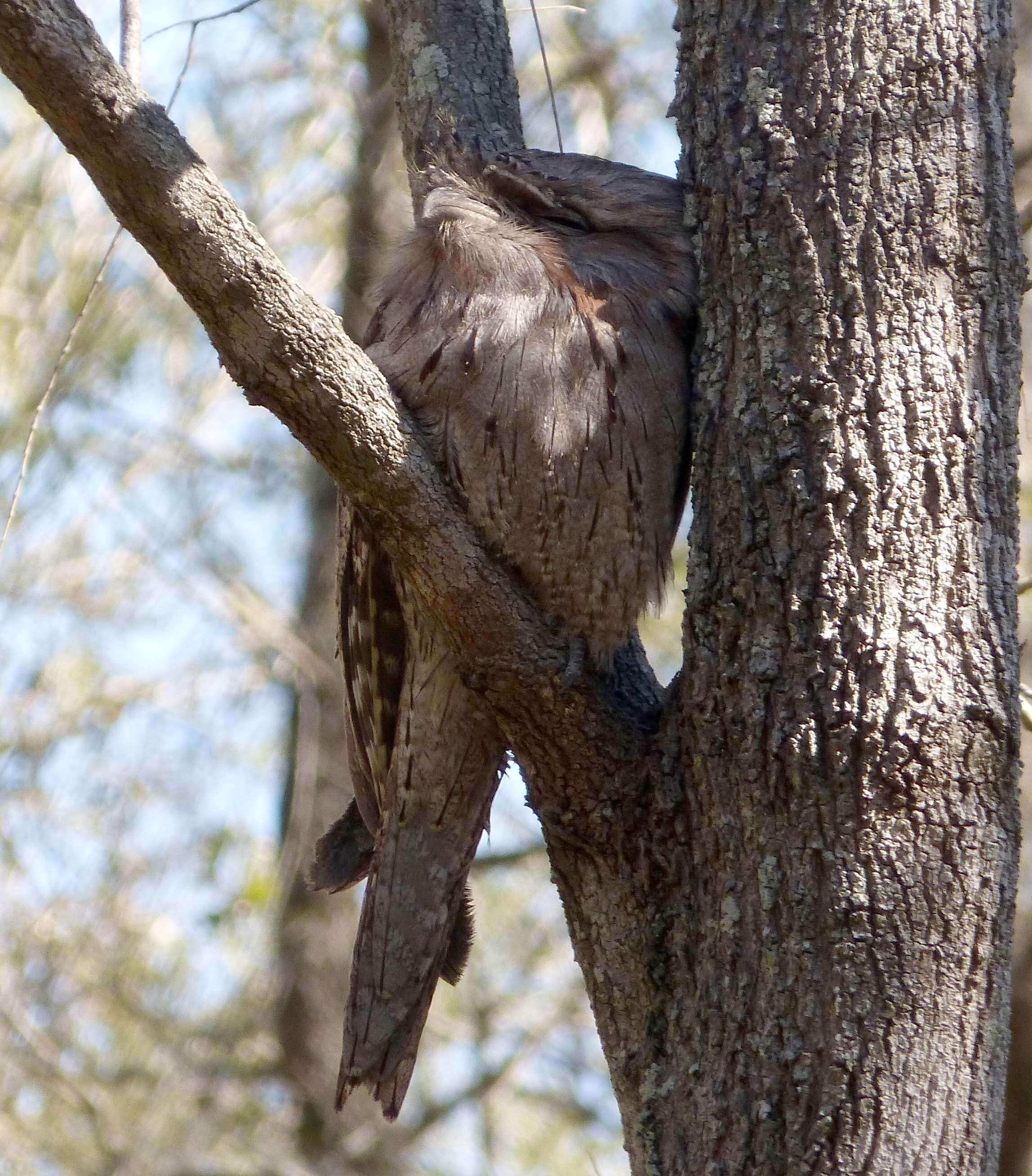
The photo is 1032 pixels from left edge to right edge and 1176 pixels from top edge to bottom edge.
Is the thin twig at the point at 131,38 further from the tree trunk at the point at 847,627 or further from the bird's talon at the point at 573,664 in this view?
the bird's talon at the point at 573,664

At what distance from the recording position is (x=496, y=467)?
2227 millimetres

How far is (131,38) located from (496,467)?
893 millimetres

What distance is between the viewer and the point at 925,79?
1938 mm

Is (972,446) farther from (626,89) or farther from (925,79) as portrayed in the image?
(626,89)

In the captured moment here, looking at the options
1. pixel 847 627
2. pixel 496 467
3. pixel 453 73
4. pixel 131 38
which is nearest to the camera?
pixel 847 627

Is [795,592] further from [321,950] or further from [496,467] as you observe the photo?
[321,950]

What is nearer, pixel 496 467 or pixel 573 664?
pixel 573 664

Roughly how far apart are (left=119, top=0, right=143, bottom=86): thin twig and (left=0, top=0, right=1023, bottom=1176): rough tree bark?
0.26m

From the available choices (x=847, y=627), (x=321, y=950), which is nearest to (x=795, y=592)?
(x=847, y=627)

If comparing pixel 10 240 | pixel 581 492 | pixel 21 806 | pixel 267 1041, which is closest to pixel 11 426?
pixel 10 240

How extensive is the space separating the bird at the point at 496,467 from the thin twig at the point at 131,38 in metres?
0.62

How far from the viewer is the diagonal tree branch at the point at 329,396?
67.5 inches

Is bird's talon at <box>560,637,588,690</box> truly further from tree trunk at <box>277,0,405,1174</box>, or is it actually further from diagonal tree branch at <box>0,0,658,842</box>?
tree trunk at <box>277,0,405,1174</box>

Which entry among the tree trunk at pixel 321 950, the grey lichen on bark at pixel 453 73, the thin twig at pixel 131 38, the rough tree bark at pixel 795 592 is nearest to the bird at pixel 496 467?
the rough tree bark at pixel 795 592
